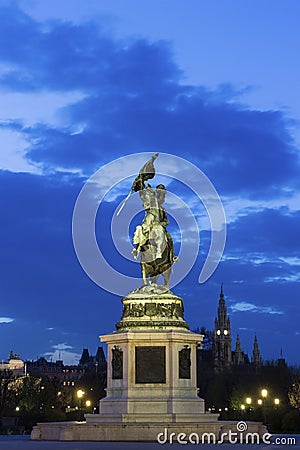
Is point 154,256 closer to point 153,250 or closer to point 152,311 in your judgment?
point 153,250

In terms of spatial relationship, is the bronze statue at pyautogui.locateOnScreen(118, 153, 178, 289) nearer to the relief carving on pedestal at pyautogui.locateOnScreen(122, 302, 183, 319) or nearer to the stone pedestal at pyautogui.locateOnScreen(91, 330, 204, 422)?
the relief carving on pedestal at pyautogui.locateOnScreen(122, 302, 183, 319)

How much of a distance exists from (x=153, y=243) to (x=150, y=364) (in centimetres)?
686

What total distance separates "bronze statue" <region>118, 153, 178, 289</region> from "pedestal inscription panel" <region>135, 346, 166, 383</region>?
14.5ft

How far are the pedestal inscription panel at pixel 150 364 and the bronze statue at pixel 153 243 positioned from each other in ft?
14.5

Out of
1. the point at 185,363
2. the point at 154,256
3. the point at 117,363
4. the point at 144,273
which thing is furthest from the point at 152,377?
the point at 154,256

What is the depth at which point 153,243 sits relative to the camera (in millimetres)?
44188

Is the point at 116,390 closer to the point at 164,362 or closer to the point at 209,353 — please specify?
the point at 164,362

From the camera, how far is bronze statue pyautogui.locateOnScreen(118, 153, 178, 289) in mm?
44188

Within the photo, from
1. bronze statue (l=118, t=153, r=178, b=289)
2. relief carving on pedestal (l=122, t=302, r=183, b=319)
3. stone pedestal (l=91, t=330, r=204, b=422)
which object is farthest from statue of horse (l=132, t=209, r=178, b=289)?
stone pedestal (l=91, t=330, r=204, b=422)

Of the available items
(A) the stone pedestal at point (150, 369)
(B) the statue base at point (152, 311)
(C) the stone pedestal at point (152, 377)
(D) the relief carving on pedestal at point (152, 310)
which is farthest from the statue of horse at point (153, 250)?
(C) the stone pedestal at point (152, 377)

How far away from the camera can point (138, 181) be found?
45.6 meters

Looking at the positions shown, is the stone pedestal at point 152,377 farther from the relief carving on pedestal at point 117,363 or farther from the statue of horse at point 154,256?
the statue of horse at point 154,256

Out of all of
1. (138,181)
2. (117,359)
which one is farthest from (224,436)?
(138,181)

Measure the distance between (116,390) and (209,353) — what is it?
14803cm
